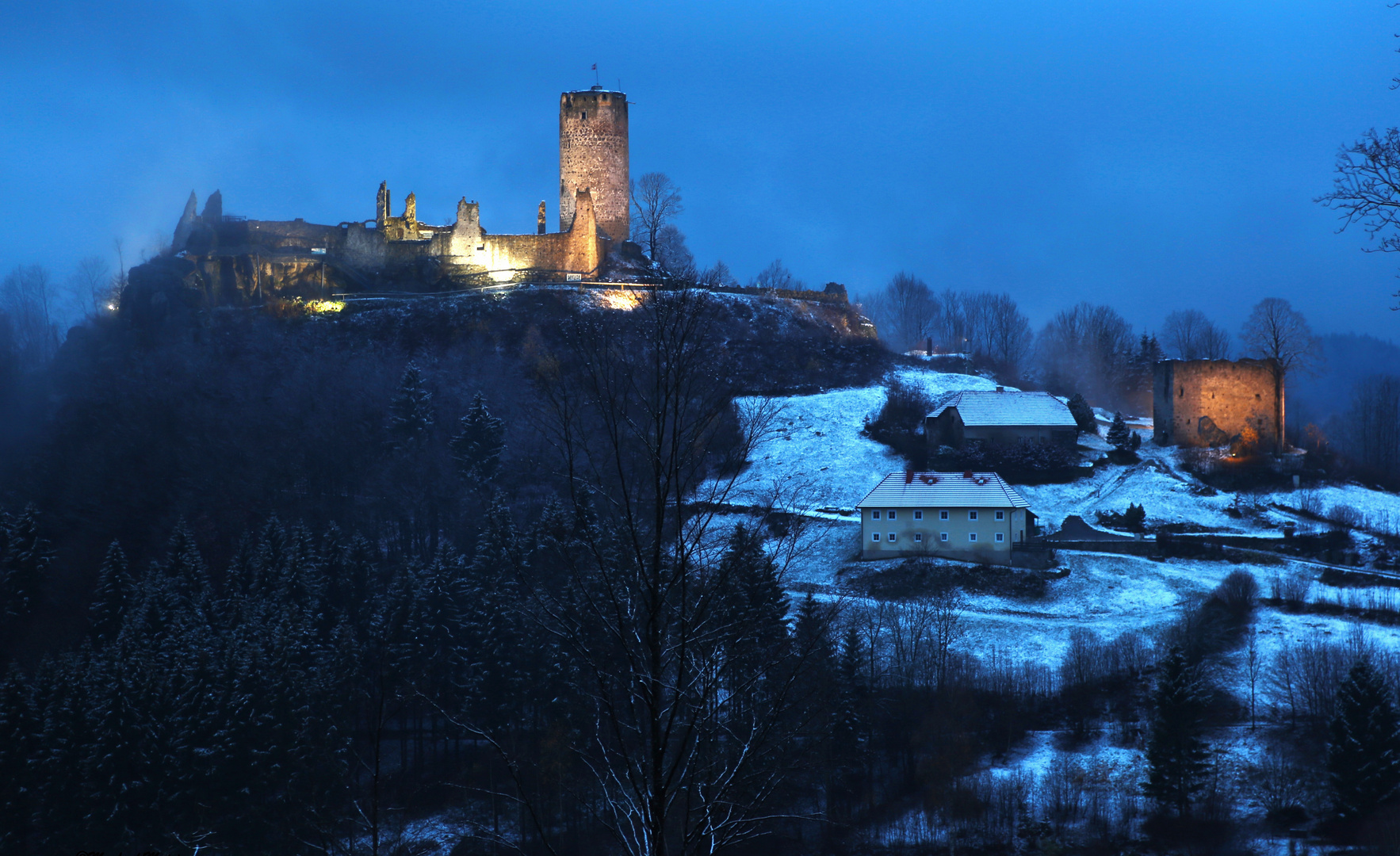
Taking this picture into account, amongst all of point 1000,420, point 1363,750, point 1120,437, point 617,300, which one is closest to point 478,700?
point 1363,750

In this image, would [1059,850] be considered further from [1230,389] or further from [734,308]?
[734,308]

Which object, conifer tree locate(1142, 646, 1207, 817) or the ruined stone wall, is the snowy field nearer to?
the ruined stone wall

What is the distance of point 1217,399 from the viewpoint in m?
53.7

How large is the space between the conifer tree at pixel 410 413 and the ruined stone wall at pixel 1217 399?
35754 millimetres

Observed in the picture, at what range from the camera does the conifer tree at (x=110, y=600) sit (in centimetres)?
3709

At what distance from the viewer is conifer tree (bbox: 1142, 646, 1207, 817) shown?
2747 centimetres

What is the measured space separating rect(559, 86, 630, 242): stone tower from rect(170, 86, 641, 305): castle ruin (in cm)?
175

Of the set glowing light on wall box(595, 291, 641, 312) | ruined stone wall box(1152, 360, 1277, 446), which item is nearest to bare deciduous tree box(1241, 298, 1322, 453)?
ruined stone wall box(1152, 360, 1277, 446)

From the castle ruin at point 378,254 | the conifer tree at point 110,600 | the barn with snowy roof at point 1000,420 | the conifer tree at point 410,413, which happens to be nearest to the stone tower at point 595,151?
the castle ruin at point 378,254

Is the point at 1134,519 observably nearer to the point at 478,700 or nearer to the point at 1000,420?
the point at 1000,420

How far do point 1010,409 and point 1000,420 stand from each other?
1.13 m

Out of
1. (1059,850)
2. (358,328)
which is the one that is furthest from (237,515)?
(1059,850)

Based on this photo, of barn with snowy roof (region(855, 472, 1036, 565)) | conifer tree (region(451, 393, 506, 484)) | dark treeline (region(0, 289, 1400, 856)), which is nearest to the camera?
dark treeline (region(0, 289, 1400, 856))

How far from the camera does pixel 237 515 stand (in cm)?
4788
